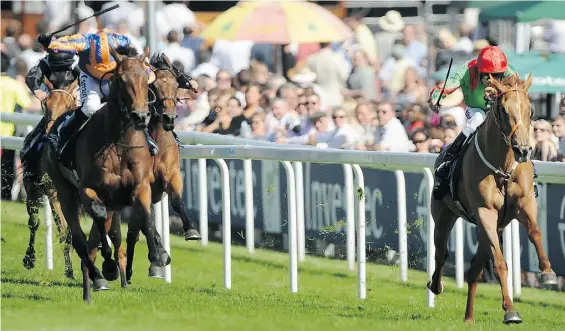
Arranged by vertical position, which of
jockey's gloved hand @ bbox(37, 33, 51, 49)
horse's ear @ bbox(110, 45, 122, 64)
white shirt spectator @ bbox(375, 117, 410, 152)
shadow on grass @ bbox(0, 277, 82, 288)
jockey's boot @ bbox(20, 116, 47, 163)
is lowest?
shadow on grass @ bbox(0, 277, 82, 288)

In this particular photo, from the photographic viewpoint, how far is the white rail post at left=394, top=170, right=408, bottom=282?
472 inches

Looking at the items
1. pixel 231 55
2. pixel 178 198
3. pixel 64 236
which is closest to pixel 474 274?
pixel 178 198

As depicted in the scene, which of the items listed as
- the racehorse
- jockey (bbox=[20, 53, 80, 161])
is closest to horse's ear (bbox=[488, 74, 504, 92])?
jockey (bbox=[20, 53, 80, 161])

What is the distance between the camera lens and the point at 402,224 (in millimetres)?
11961

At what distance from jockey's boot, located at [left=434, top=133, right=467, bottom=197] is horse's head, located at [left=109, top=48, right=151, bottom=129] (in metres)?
2.07

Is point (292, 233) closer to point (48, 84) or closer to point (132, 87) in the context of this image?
point (132, 87)

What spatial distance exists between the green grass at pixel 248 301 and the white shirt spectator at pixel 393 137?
1.83m

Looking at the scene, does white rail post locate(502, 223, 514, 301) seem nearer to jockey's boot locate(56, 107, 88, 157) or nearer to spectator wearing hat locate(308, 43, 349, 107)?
jockey's boot locate(56, 107, 88, 157)

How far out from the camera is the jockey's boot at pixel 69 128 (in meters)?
11.9

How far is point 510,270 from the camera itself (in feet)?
37.6

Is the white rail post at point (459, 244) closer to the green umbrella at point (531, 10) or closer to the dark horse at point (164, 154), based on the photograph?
the dark horse at point (164, 154)

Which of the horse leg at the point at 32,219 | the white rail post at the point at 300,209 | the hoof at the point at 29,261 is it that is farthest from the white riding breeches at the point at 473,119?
the hoof at the point at 29,261

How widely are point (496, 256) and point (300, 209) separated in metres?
2.99

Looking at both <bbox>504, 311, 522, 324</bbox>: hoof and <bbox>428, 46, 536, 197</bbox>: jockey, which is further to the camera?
<bbox>428, 46, 536, 197</bbox>: jockey
